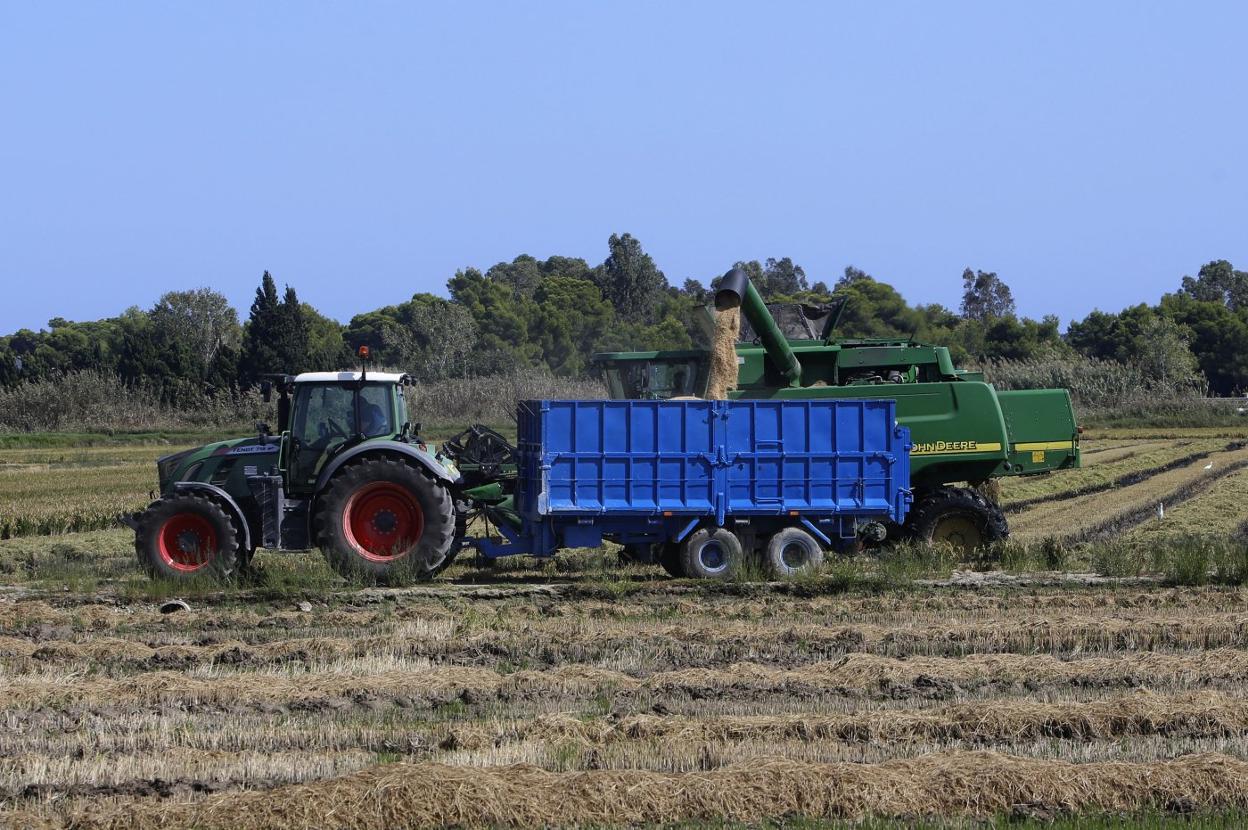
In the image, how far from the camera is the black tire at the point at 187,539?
49.8 feet

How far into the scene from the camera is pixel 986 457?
17594mm

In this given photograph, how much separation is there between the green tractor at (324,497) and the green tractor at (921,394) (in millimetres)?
3797

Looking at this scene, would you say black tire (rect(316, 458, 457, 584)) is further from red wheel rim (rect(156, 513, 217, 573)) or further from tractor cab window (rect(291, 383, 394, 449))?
red wheel rim (rect(156, 513, 217, 573))

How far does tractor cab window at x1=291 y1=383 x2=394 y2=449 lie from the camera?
1558 centimetres

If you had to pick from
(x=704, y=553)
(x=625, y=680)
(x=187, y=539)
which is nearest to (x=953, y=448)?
(x=704, y=553)

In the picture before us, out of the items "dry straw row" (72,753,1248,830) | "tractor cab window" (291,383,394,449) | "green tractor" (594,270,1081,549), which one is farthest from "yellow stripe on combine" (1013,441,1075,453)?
"dry straw row" (72,753,1248,830)

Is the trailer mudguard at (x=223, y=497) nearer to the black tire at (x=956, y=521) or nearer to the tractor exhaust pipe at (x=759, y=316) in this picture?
the tractor exhaust pipe at (x=759, y=316)

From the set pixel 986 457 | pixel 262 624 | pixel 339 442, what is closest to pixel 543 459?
pixel 339 442

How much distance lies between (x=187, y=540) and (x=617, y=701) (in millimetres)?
7176

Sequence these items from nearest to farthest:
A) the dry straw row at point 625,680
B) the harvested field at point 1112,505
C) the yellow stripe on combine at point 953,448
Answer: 1. the dry straw row at point 625,680
2. the yellow stripe on combine at point 953,448
3. the harvested field at point 1112,505

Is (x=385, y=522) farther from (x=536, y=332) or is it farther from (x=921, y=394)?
(x=536, y=332)

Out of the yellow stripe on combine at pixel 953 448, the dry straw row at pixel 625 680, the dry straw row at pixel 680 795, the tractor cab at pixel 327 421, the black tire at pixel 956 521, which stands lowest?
the dry straw row at pixel 680 795

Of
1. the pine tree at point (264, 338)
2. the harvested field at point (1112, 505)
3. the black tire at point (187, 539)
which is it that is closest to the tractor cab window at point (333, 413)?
the black tire at point (187, 539)

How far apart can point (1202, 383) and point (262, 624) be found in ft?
204
